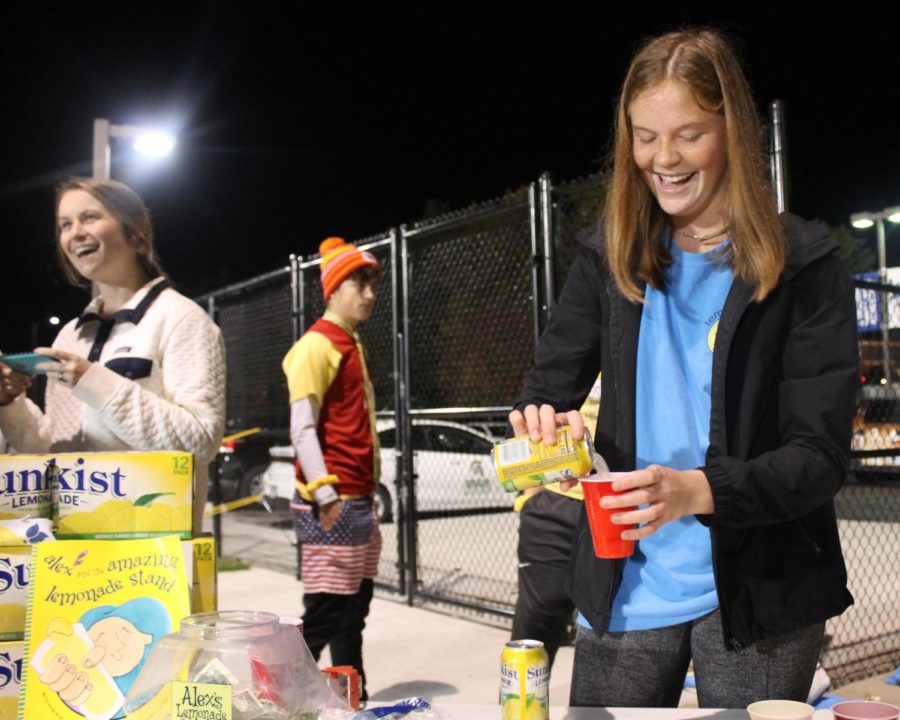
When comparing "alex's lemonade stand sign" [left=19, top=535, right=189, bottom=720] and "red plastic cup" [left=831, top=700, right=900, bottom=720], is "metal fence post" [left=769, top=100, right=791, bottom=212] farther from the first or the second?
"alex's lemonade stand sign" [left=19, top=535, right=189, bottom=720]

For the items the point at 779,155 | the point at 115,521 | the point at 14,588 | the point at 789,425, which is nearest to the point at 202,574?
the point at 115,521

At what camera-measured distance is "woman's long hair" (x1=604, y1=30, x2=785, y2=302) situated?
1.77 m

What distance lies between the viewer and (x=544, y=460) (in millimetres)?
1634

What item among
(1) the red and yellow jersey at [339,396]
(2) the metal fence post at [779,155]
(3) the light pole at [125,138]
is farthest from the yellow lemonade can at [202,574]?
(3) the light pole at [125,138]

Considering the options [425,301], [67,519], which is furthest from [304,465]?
[425,301]

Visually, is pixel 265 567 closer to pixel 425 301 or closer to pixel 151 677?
pixel 425 301

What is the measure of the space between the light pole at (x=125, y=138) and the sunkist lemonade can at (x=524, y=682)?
792 cm

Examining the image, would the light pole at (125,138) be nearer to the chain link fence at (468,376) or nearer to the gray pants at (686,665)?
the chain link fence at (468,376)

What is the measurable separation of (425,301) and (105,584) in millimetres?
5805

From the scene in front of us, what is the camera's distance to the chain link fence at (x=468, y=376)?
5590mm

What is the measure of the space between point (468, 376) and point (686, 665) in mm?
5546

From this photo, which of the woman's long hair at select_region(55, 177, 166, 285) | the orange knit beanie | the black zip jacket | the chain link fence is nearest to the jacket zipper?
the black zip jacket

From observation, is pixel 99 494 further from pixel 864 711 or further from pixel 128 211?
pixel 864 711

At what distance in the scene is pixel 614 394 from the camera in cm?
195
